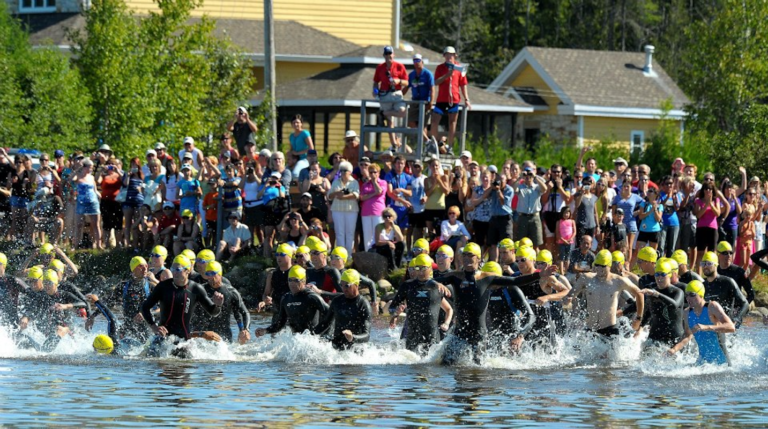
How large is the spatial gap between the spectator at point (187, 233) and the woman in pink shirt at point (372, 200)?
3.05 meters

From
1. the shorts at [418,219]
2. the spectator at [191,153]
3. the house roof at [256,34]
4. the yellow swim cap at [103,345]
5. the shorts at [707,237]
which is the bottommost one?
the yellow swim cap at [103,345]

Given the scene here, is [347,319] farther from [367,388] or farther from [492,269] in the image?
[367,388]

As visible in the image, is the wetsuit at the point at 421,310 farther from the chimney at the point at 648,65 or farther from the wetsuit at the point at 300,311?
the chimney at the point at 648,65

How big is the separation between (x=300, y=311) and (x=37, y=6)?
27577 millimetres

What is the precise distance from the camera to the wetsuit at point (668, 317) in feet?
56.7

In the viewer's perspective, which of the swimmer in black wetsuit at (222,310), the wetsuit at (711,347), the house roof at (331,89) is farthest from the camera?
the house roof at (331,89)

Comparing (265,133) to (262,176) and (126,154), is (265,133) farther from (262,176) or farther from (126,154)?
(262,176)

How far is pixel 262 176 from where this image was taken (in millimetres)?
24047

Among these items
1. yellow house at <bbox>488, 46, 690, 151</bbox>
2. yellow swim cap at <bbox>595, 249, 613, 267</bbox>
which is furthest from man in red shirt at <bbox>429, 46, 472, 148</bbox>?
yellow house at <bbox>488, 46, 690, 151</bbox>

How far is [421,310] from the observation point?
1780 cm

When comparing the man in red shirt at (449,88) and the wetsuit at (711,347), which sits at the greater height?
the man in red shirt at (449,88)

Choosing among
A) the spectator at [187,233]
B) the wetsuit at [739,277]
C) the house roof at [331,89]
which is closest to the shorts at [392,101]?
the spectator at [187,233]

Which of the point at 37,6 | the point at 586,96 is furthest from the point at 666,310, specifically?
the point at 586,96

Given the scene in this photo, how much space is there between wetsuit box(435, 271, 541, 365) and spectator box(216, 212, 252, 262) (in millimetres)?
7048
